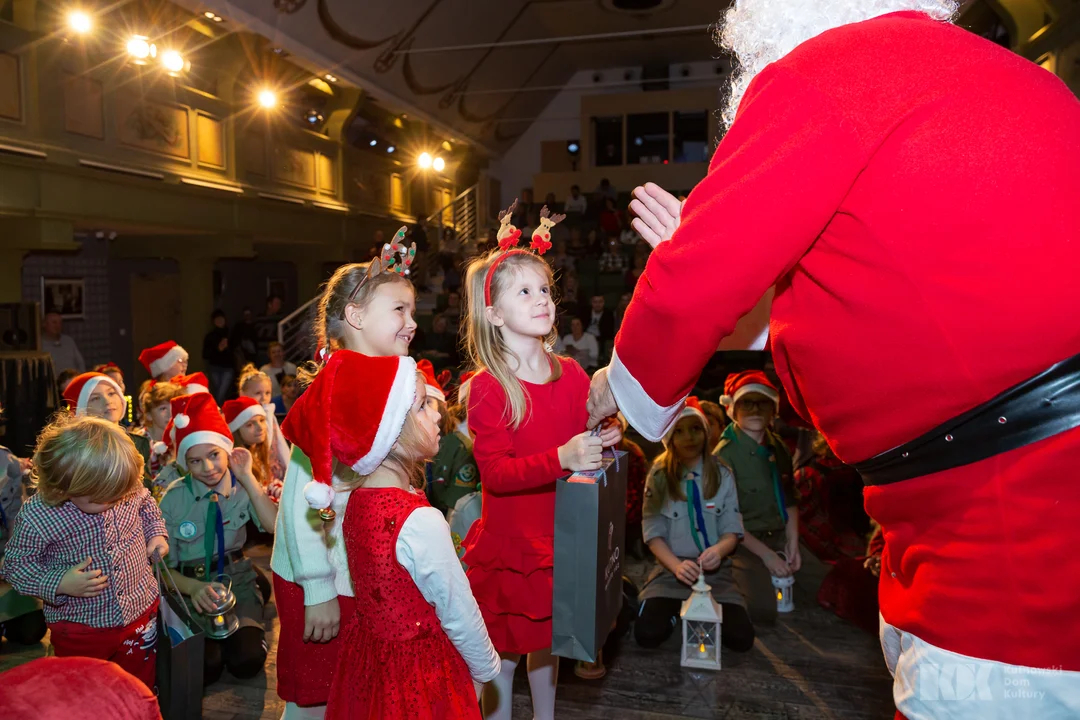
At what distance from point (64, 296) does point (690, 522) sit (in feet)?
33.3

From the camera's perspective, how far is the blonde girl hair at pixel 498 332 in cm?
227

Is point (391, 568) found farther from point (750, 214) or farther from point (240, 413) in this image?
point (240, 413)

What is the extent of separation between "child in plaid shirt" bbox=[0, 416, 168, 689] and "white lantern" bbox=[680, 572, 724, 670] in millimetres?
2094

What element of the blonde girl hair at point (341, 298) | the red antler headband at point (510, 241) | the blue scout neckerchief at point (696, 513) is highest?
the red antler headband at point (510, 241)

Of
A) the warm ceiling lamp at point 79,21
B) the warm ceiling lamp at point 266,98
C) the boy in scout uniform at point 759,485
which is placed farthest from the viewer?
the warm ceiling lamp at point 266,98

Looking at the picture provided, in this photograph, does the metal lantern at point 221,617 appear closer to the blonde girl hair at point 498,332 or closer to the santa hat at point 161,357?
the blonde girl hair at point 498,332

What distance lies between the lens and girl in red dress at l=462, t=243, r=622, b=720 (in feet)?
7.20

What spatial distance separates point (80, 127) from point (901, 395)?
28.0 feet

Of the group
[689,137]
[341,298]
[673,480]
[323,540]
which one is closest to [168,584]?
[323,540]

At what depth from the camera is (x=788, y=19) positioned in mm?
989

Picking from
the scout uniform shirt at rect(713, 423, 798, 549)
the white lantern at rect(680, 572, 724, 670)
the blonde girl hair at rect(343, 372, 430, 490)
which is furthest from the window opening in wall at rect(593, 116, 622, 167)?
the blonde girl hair at rect(343, 372, 430, 490)

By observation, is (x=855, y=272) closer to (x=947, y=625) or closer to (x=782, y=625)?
(x=947, y=625)

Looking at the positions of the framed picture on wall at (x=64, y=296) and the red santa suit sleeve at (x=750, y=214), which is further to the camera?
the framed picture on wall at (x=64, y=296)

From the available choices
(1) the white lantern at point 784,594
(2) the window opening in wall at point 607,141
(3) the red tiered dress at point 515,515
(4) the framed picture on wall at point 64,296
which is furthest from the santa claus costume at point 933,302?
(2) the window opening in wall at point 607,141
